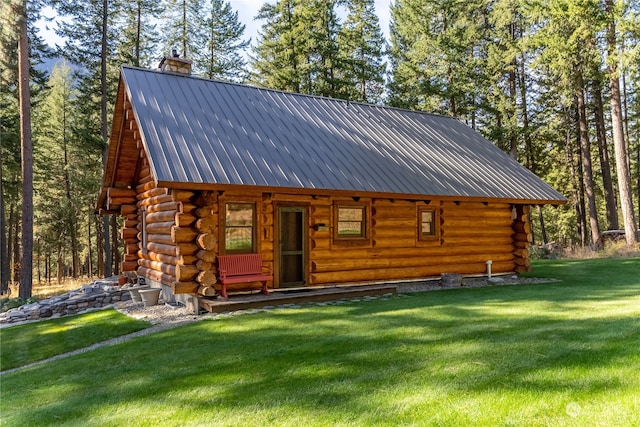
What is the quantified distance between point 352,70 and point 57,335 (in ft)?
74.0

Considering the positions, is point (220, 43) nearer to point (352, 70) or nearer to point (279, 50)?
point (279, 50)

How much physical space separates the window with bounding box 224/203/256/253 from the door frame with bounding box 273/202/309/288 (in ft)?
1.91

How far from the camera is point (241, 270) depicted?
9.81 meters

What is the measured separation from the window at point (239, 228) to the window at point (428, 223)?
4915mm

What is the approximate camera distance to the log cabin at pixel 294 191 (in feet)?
31.2

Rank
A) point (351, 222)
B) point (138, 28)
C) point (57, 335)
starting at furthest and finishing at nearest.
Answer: point (138, 28) → point (351, 222) → point (57, 335)

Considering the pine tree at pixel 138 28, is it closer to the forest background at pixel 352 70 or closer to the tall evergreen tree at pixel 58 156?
the forest background at pixel 352 70

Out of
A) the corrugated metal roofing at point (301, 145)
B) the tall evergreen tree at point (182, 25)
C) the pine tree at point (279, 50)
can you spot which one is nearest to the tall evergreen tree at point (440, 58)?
the pine tree at point (279, 50)

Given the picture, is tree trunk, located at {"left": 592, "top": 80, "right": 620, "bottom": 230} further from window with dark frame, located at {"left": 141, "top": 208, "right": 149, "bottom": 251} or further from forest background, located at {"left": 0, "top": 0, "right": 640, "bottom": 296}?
window with dark frame, located at {"left": 141, "top": 208, "right": 149, "bottom": 251}

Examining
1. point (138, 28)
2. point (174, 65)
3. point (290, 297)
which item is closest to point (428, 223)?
point (290, 297)

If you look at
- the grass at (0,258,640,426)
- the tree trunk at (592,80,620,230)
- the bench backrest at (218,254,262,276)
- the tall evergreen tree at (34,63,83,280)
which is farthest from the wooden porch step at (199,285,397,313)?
the tall evergreen tree at (34,63,83,280)

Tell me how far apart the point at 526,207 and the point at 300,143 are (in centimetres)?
766

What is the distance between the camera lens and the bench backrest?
965 cm

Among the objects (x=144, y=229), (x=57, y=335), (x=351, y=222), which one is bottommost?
(x=57, y=335)
